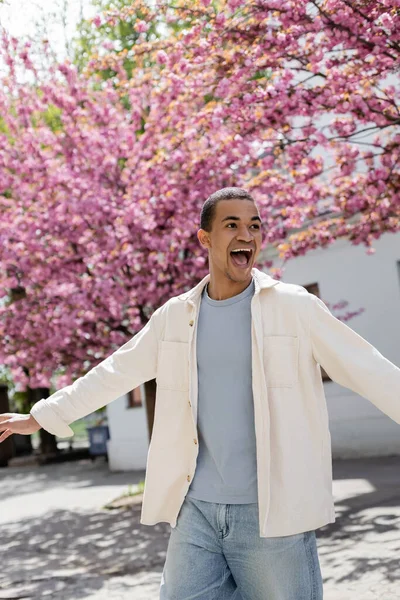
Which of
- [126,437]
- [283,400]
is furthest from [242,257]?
[126,437]

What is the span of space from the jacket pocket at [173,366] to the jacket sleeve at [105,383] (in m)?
0.10

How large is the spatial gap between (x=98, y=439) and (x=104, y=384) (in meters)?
23.4

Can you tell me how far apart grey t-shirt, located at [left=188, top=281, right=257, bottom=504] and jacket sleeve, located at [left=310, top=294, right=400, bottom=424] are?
26cm

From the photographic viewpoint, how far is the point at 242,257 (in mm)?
3516

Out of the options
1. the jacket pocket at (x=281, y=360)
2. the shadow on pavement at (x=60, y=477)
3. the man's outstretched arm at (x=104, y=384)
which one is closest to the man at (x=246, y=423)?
the jacket pocket at (x=281, y=360)

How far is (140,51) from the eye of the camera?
9.78 metres

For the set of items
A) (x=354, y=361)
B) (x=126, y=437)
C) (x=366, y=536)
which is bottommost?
(x=366, y=536)

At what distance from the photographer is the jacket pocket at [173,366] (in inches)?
141

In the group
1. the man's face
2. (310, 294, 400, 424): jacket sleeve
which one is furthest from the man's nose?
(310, 294, 400, 424): jacket sleeve

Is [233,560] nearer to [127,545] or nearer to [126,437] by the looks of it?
[127,545]

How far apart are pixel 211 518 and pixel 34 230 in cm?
1049

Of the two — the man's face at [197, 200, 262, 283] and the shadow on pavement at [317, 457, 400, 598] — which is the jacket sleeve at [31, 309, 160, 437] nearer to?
the man's face at [197, 200, 262, 283]

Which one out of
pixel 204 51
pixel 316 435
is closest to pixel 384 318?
pixel 204 51

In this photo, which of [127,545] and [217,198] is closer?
[217,198]
